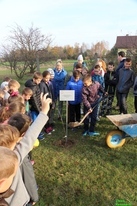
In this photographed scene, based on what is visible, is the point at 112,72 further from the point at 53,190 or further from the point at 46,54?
the point at 46,54

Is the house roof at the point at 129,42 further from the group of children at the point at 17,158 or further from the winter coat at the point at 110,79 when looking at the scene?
the group of children at the point at 17,158

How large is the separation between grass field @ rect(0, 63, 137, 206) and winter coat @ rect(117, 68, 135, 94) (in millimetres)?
1503

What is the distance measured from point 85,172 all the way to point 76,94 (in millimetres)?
2117

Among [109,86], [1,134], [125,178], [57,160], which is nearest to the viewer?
[1,134]

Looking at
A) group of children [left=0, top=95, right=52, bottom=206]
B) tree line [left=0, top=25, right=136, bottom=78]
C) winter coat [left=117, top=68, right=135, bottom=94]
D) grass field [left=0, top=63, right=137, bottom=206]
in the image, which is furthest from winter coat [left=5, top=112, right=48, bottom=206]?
tree line [left=0, top=25, right=136, bottom=78]

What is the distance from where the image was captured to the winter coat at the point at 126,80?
575cm

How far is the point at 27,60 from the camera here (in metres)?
14.4

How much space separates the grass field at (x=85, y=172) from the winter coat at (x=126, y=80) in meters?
1.50

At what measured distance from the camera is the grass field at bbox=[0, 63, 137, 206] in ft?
→ 9.98

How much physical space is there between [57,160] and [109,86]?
332cm

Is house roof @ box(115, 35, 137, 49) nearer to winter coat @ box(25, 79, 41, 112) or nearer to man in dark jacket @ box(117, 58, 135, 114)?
man in dark jacket @ box(117, 58, 135, 114)

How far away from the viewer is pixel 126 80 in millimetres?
5750

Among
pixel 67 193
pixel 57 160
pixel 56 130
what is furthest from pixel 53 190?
pixel 56 130

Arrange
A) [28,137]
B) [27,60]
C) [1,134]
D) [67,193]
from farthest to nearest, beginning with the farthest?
[27,60] → [67,193] → [28,137] → [1,134]
